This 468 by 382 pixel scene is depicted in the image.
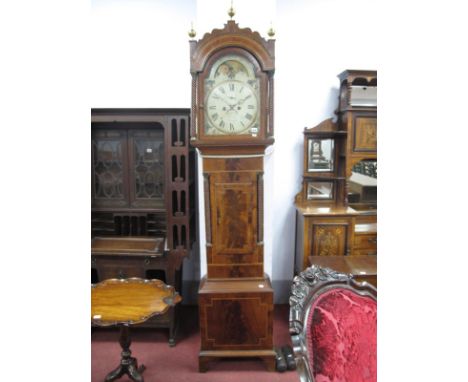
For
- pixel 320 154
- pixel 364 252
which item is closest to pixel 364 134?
pixel 320 154

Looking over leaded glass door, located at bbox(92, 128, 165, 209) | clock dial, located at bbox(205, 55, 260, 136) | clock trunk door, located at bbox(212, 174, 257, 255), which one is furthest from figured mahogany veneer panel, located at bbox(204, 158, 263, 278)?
leaded glass door, located at bbox(92, 128, 165, 209)

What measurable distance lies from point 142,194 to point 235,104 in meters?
1.25

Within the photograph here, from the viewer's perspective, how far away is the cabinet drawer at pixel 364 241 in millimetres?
3072

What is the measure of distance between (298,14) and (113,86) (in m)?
1.72

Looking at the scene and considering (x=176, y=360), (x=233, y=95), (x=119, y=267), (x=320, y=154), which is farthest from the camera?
(x=320, y=154)

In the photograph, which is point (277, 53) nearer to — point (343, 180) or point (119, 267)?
point (343, 180)

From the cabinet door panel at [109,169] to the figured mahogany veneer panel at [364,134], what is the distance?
6.10 feet

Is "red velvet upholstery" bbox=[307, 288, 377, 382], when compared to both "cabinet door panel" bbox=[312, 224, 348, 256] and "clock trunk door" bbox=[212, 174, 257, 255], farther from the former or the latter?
"cabinet door panel" bbox=[312, 224, 348, 256]

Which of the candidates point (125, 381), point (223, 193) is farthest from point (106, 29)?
point (125, 381)

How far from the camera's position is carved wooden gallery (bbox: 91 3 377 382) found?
57.6 inches

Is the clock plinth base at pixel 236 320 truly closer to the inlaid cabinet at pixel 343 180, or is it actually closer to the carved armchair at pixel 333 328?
the inlaid cabinet at pixel 343 180

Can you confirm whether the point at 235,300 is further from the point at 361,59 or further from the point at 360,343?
the point at 361,59

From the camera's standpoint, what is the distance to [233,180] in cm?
232

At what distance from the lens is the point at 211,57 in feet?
7.25
